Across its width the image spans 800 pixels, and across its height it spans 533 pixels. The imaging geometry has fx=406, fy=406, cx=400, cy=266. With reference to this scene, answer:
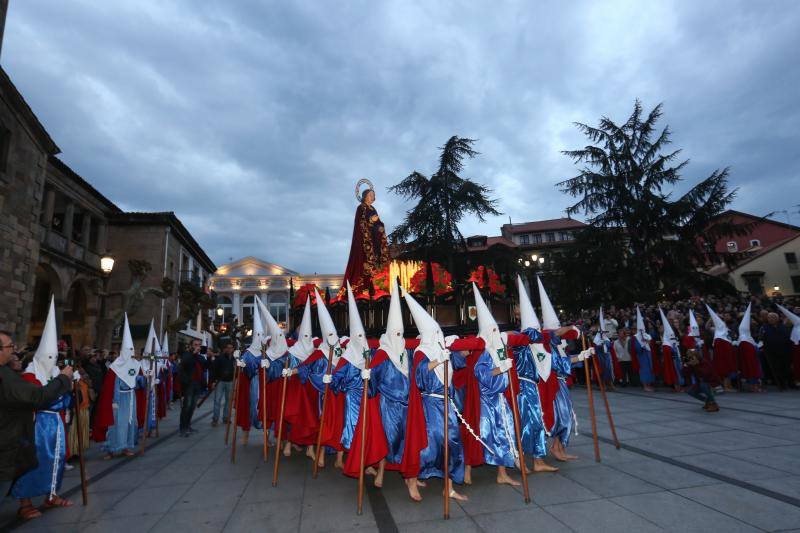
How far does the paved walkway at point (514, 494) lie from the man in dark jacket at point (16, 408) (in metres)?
0.78

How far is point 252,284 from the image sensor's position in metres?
63.2

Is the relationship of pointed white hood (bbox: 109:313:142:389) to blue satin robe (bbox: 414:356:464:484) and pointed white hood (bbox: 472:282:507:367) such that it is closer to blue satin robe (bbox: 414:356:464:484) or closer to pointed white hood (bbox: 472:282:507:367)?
blue satin robe (bbox: 414:356:464:484)

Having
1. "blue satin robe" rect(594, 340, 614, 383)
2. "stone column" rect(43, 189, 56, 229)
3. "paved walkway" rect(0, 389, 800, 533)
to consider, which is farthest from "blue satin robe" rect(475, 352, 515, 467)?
"stone column" rect(43, 189, 56, 229)

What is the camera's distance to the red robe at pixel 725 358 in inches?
471

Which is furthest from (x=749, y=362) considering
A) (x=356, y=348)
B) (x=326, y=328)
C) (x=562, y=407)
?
(x=326, y=328)

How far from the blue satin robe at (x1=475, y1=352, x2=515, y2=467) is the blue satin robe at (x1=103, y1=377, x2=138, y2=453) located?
23.7ft

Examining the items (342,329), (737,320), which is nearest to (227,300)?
(342,329)

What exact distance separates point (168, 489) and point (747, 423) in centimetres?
1023

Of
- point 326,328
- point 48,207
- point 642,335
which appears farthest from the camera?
point 48,207

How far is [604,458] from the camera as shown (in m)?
6.24

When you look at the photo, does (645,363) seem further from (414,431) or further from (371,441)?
(371,441)

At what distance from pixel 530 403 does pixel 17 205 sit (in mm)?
17526

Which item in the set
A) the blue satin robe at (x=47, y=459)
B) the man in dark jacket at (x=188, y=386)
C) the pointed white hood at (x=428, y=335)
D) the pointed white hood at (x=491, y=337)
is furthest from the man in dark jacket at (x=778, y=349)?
the blue satin robe at (x=47, y=459)

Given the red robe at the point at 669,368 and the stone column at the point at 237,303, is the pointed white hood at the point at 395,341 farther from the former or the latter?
the stone column at the point at 237,303
